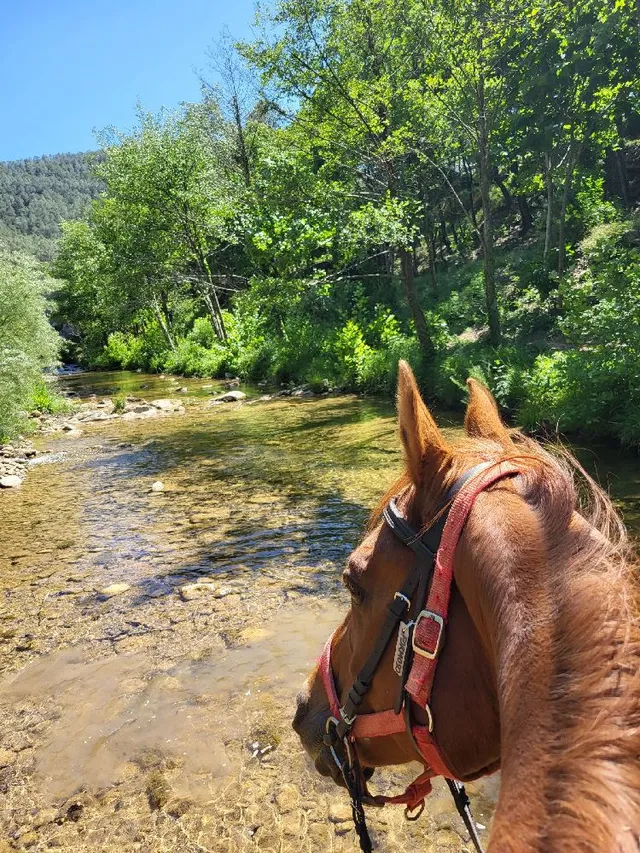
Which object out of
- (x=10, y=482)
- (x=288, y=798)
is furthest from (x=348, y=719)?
(x=10, y=482)

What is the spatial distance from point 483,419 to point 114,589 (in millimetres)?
6150

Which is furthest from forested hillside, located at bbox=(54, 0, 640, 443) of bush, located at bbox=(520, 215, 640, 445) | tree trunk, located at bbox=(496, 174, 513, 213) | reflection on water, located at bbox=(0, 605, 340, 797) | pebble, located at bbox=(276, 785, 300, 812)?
pebble, located at bbox=(276, 785, 300, 812)

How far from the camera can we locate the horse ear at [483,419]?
1870mm

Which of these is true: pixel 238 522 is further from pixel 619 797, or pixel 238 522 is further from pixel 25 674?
pixel 619 797

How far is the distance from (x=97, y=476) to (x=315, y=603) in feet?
26.7

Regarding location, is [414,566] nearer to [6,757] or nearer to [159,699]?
[159,699]

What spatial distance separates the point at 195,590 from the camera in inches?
257

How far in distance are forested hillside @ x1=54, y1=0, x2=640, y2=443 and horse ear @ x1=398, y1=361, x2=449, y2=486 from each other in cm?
906

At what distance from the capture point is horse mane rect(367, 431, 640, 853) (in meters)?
0.87

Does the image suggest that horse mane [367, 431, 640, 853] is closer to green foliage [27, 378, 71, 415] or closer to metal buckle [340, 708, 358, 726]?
metal buckle [340, 708, 358, 726]

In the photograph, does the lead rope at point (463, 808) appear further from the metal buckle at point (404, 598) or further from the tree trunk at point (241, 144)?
the tree trunk at point (241, 144)

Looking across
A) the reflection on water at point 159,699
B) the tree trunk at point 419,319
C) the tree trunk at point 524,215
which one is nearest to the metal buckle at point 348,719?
the reflection on water at point 159,699

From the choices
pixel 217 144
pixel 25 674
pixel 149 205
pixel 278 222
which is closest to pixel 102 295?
pixel 149 205

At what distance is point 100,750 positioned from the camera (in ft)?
13.8
